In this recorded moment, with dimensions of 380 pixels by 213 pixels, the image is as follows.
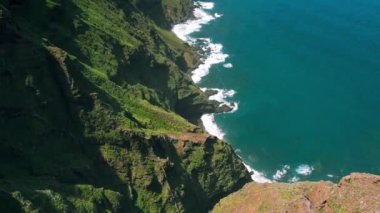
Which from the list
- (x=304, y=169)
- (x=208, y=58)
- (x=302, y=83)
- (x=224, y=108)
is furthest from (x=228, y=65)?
(x=304, y=169)

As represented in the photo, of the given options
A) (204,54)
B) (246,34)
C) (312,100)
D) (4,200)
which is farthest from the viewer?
(246,34)

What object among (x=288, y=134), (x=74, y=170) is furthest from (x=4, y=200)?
(x=288, y=134)

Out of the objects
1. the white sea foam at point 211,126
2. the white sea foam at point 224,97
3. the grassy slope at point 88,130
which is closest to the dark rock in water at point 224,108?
the white sea foam at point 224,97

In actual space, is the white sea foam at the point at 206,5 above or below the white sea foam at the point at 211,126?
above

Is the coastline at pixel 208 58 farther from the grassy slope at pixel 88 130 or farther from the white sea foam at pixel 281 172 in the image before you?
the grassy slope at pixel 88 130

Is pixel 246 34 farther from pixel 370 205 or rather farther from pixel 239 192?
pixel 370 205

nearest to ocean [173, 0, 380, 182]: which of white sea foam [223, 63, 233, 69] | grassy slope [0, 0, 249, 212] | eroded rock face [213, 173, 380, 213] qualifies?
white sea foam [223, 63, 233, 69]
